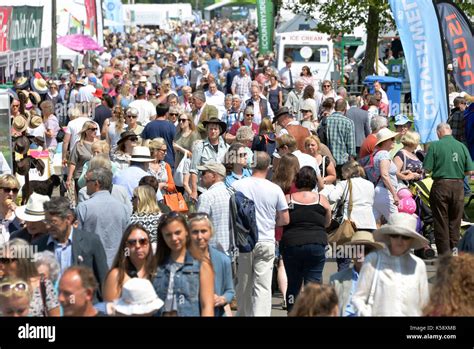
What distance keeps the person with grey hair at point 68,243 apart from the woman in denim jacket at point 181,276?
88 cm

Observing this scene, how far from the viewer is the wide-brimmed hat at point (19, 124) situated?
16277 mm

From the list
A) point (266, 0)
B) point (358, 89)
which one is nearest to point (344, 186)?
point (358, 89)

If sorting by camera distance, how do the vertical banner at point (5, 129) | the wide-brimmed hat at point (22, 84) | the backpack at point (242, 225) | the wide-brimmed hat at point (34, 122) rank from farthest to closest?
the wide-brimmed hat at point (22, 84)
the wide-brimmed hat at point (34, 122)
the vertical banner at point (5, 129)
the backpack at point (242, 225)

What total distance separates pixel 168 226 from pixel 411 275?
1.52 meters

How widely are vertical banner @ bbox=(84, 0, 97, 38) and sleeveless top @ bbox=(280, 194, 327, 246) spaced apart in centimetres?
3474

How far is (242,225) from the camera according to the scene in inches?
379

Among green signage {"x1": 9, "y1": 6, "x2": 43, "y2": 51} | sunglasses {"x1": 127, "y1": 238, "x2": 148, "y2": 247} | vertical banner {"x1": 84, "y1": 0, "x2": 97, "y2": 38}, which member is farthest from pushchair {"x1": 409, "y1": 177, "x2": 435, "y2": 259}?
vertical banner {"x1": 84, "y1": 0, "x2": 97, "y2": 38}

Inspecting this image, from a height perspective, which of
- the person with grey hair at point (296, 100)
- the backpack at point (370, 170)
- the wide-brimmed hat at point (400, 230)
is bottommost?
the wide-brimmed hat at point (400, 230)

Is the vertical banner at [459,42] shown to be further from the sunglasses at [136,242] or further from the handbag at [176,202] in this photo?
the sunglasses at [136,242]

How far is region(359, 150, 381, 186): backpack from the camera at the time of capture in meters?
12.6

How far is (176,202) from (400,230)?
15.6 ft

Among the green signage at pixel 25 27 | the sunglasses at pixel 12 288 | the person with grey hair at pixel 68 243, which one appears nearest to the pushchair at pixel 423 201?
the person with grey hair at pixel 68 243

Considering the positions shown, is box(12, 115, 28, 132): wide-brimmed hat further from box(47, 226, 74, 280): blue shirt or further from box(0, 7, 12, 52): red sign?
box(0, 7, 12, 52): red sign
